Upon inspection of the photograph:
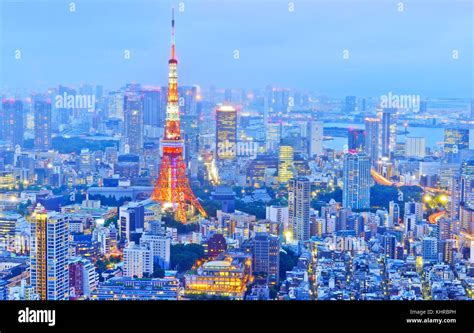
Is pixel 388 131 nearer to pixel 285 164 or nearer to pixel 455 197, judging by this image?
pixel 285 164

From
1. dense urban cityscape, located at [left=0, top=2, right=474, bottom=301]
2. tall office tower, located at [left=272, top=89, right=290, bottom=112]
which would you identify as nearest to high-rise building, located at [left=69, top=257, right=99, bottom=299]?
dense urban cityscape, located at [left=0, top=2, right=474, bottom=301]

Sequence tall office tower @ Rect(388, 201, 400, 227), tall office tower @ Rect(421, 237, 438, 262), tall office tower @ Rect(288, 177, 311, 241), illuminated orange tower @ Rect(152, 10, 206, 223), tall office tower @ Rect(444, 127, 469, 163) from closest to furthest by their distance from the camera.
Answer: tall office tower @ Rect(421, 237, 438, 262) < tall office tower @ Rect(288, 177, 311, 241) < tall office tower @ Rect(388, 201, 400, 227) < tall office tower @ Rect(444, 127, 469, 163) < illuminated orange tower @ Rect(152, 10, 206, 223)

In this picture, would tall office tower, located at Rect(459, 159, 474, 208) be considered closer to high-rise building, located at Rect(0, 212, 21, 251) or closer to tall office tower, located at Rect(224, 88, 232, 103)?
tall office tower, located at Rect(224, 88, 232, 103)

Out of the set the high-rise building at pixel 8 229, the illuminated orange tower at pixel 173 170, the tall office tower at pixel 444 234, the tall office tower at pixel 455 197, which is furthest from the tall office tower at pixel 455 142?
the high-rise building at pixel 8 229

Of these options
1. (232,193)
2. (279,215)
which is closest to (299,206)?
(279,215)

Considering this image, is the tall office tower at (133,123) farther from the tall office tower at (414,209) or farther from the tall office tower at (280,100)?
the tall office tower at (414,209)
